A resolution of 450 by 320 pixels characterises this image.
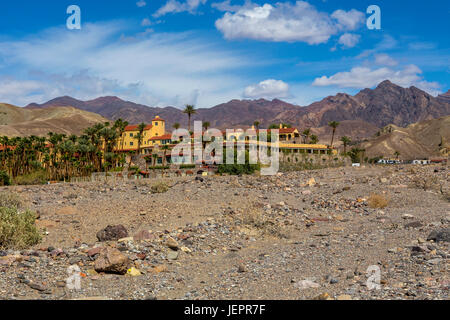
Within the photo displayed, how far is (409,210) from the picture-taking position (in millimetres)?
15664

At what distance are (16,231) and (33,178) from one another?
1288 inches

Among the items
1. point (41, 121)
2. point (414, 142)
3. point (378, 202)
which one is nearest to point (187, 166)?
point (378, 202)

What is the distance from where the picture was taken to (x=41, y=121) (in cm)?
13900

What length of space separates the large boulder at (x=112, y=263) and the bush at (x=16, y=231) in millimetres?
2954

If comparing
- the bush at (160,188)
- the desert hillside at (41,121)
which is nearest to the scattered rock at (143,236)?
the bush at (160,188)

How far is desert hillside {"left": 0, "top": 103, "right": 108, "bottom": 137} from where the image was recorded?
114125 mm

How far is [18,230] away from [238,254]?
616 centimetres

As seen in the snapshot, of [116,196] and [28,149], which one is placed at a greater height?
[28,149]

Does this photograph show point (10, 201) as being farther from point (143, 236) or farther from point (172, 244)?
point (172, 244)

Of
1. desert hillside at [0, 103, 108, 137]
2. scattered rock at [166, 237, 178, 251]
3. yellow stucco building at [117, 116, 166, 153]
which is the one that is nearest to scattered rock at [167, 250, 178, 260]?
scattered rock at [166, 237, 178, 251]

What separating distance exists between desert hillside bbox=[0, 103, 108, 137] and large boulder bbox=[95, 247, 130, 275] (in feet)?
354

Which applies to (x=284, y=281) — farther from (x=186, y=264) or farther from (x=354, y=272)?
(x=186, y=264)
